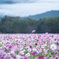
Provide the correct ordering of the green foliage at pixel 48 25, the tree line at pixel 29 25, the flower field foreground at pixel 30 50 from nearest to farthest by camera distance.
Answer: the flower field foreground at pixel 30 50 < the green foliage at pixel 48 25 < the tree line at pixel 29 25

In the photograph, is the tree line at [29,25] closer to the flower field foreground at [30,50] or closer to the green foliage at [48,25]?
the green foliage at [48,25]

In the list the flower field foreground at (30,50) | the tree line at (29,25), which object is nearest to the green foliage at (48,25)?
the tree line at (29,25)

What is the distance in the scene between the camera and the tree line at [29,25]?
24625 millimetres

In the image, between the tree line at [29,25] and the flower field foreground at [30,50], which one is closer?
the flower field foreground at [30,50]

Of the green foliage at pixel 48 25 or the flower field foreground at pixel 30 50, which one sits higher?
the flower field foreground at pixel 30 50

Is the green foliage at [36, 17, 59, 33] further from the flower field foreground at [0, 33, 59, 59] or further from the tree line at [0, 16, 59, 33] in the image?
the flower field foreground at [0, 33, 59, 59]

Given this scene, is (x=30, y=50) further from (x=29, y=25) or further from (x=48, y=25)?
(x=29, y=25)

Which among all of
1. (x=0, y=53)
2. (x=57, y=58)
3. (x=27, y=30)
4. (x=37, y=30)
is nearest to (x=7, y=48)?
(x=0, y=53)

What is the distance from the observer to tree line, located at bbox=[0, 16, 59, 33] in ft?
80.8

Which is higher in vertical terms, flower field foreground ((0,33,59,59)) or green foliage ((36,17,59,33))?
flower field foreground ((0,33,59,59))

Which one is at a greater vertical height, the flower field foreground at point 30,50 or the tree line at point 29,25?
the flower field foreground at point 30,50

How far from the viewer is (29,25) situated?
1143 inches

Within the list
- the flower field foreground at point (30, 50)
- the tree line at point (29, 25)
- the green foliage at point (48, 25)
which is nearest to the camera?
the flower field foreground at point (30, 50)

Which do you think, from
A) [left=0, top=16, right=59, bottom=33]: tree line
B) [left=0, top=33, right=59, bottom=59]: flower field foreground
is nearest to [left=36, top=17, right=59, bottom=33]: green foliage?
[left=0, top=16, right=59, bottom=33]: tree line
